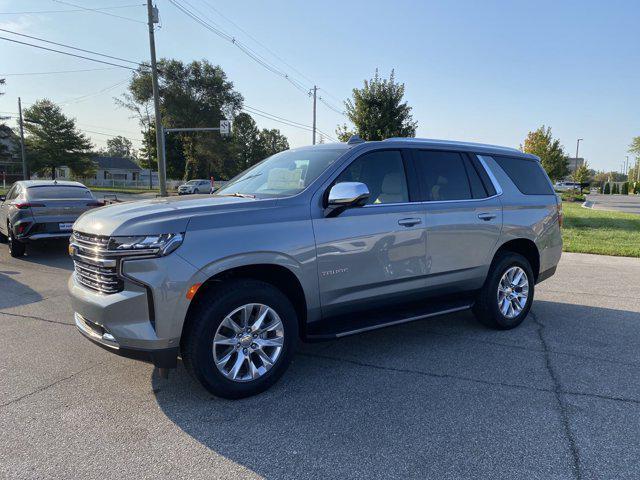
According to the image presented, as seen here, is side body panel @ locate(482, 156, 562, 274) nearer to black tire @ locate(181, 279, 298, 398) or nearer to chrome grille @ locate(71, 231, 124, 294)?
black tire @ locate(181, 279, 298, 398)

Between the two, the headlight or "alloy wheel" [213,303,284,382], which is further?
"alloy wheel" [213,303,284,382]

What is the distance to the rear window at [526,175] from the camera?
534 cm

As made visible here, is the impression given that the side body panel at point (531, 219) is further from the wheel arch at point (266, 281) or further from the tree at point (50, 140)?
the tree at point (50, 140)

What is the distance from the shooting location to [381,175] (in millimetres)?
4309

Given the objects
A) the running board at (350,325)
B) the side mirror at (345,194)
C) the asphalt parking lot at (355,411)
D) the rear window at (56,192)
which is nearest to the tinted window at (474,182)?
the running board at (350,325)

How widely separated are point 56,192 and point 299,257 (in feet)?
26.6

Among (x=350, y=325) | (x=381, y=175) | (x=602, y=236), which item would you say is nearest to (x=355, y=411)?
(x=350, y=325)

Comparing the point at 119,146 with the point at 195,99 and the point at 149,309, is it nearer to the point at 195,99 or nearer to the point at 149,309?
the point at 195,99

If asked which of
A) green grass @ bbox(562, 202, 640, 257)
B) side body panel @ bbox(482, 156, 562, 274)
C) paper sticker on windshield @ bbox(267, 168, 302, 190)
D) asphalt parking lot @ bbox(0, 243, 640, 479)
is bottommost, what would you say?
asphalt parking lot @ bbox(0, 243, 640, 479)

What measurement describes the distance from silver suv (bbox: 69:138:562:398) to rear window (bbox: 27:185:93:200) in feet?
21.6

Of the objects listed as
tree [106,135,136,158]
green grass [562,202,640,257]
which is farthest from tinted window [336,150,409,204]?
tree [106,135,136,158]

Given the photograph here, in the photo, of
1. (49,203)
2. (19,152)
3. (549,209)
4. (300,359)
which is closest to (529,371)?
(300,359)

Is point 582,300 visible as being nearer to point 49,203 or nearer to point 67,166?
point 49,203

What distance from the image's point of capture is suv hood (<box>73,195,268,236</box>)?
3.12 meters
